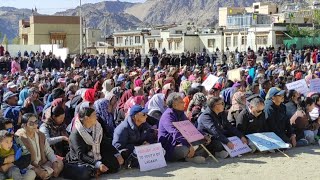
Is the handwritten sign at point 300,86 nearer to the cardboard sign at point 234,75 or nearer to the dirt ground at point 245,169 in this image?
the cardboard sign at point 234,75

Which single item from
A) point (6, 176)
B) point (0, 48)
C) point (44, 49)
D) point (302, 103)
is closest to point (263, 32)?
point (44, 49)

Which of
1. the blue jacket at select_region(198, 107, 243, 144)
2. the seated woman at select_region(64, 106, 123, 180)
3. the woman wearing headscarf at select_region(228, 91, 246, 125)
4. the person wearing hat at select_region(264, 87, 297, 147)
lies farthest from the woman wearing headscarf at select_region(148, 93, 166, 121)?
the seated woman at select_region(64, 106, 123, 180)

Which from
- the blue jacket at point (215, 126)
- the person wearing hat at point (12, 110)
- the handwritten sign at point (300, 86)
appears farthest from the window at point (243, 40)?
the person wearing hat at point (12, 110)

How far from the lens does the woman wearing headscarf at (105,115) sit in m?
9.26

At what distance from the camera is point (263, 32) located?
6512cm

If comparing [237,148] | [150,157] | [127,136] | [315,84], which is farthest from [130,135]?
[315,84]

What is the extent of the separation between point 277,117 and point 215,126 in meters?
1.60

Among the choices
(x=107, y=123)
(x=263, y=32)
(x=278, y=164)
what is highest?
(x=263, y=32)

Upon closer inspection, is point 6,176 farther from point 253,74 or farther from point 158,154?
point 253,74

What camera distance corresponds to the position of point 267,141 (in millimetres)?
9922

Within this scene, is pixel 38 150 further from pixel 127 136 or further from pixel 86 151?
pixel 127 136

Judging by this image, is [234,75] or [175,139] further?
[234,75]

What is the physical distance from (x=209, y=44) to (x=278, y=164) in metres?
64.2

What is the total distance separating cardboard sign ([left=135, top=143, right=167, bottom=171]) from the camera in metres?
8.56
